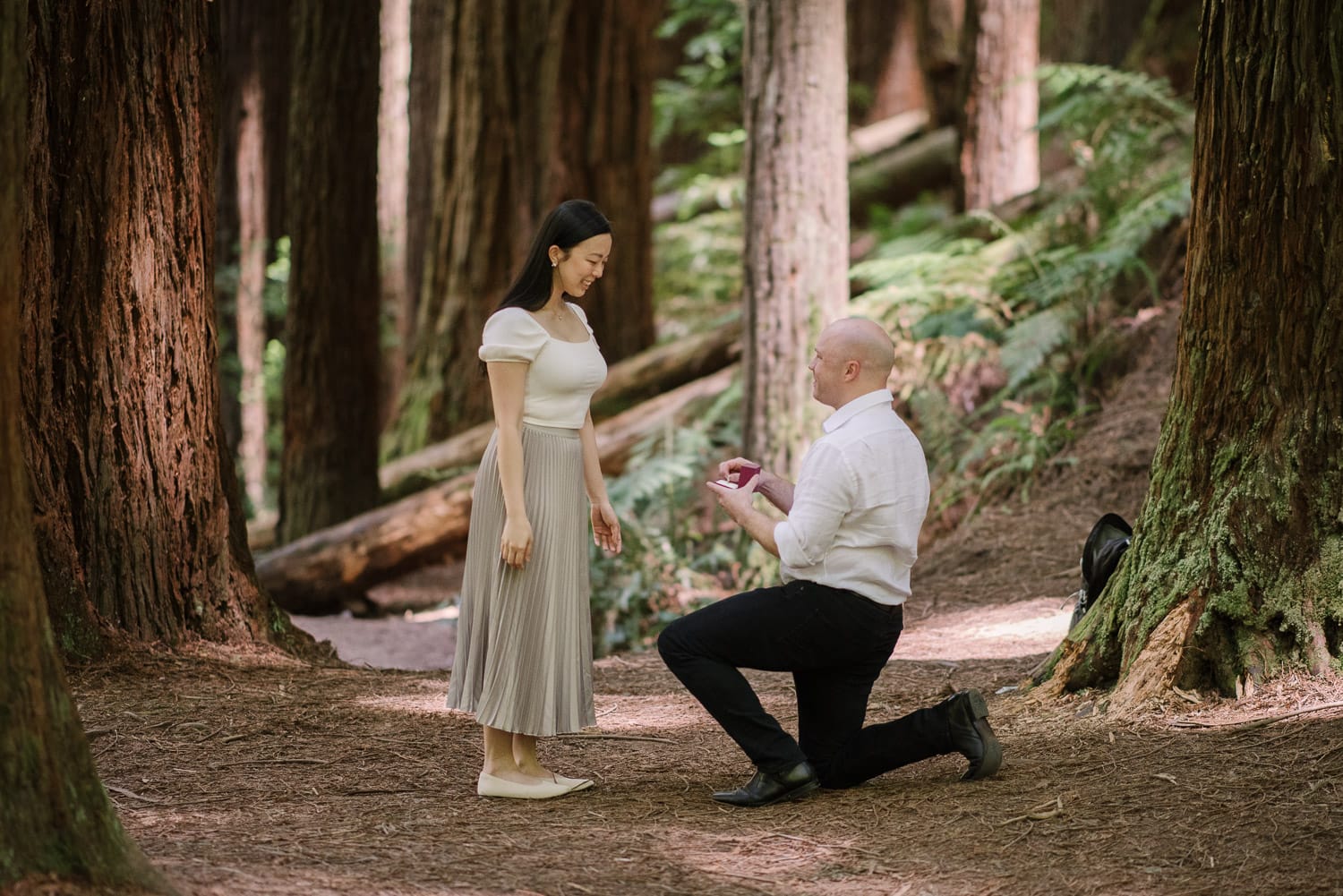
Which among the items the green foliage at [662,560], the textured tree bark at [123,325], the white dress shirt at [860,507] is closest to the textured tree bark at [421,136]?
the green foliage at [662,560]

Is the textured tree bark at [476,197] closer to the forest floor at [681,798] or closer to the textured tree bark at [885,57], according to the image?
the forest floor at [681,798]

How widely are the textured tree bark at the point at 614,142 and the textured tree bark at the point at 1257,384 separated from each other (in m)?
8.60

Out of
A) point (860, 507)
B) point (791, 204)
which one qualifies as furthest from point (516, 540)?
point (791, 204)

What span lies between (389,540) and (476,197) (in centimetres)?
419

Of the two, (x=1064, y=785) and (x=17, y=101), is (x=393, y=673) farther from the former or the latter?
(x=17, y=101)

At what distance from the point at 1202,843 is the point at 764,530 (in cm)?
150

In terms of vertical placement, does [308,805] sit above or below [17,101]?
below

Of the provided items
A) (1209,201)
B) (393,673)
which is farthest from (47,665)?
(1209,201)

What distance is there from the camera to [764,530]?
408 cm

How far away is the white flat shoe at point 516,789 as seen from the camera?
439cm

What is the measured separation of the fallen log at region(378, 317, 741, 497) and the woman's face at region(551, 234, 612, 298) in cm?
750

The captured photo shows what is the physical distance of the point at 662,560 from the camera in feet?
30.6

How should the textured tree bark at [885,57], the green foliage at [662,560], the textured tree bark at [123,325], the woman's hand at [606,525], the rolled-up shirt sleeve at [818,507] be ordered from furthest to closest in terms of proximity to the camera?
the textured tree bark at [885,57] → the green foliage at [662,560] → the textured tree bark at [123,325] → the woman's hand at [606,525] → the rolled-up shirt sleeve at [818,507]

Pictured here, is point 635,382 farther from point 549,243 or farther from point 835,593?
point 835,593
